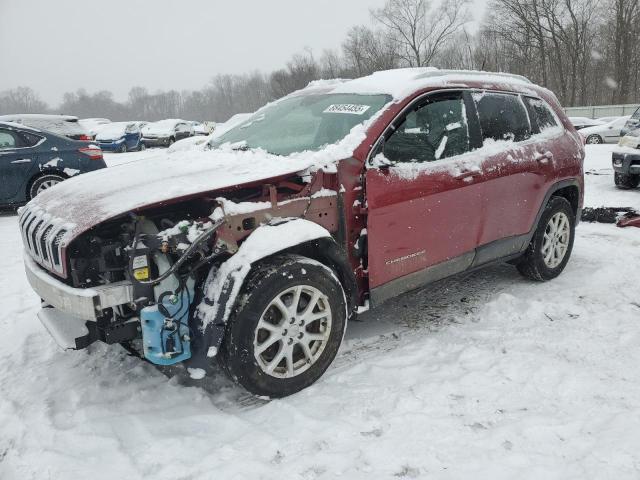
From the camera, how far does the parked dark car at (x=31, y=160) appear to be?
8.34 metres

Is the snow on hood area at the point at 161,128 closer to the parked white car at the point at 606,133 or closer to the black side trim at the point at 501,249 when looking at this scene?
the parked white car at the point at 606,133

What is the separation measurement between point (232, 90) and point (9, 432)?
118037mm

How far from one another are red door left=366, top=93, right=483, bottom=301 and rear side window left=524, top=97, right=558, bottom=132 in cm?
106

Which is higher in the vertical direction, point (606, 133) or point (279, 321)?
point (606, 133)

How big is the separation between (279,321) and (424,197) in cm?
131

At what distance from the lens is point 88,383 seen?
3.10 meters

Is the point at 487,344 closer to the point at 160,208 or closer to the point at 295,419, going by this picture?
the point at 295,419

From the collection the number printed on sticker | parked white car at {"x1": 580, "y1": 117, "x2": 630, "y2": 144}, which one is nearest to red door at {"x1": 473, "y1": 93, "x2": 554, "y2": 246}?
the number printed on sticker

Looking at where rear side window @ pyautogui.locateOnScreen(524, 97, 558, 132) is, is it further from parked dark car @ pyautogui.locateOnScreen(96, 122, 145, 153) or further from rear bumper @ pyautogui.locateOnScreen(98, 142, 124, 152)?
rear bumper @ pyautogui.locateOnScreen(98, 142, 124, 152)

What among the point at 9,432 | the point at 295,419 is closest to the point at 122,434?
the point at 9,432

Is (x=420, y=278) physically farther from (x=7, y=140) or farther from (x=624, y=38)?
(x=624, y=38)

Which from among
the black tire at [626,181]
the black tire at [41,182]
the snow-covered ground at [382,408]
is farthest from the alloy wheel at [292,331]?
the black tire at [626,181]

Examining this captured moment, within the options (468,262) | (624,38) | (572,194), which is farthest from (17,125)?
(624,38)

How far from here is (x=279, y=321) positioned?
9.42 ft
